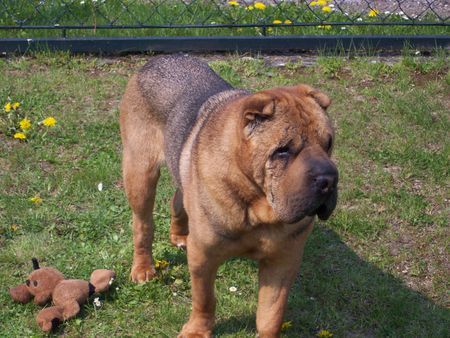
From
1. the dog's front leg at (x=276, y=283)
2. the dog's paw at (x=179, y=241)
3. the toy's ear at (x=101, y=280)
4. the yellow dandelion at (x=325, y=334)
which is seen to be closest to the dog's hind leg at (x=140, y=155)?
the toy's ear at (x=101, y=280)

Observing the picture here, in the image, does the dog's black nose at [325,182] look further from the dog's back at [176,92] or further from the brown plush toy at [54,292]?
the brown plush toy at [54,292]

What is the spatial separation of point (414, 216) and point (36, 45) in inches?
152

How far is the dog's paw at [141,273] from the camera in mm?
4949

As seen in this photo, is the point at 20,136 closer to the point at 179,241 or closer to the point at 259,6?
the point at 179,241

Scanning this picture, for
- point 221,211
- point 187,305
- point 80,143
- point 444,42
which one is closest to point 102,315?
point 187,305

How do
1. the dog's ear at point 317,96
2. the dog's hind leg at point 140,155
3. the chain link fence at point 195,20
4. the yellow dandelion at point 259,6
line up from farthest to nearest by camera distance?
the yellow dandelion at point 259,6
the chain link fence at point 195,20
the dog's hind leg at point 140,155
the dog's ear at point 317,96

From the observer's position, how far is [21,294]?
4.59m

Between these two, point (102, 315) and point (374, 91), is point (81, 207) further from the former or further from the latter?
point (374, 91)

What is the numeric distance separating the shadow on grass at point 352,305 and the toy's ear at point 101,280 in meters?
0.68

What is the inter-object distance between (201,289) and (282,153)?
1051 mm

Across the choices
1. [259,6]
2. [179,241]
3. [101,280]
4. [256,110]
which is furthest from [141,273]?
[259,6]

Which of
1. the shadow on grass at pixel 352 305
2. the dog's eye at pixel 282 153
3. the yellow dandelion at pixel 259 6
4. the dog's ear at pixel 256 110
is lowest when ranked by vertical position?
the shadow on grass at pixel 352 305

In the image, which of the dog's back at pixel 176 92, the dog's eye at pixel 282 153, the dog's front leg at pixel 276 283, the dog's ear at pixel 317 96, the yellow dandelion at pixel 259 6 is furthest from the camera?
the yellow dandelion at pixel 259 6

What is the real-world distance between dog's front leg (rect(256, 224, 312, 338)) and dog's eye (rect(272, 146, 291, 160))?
60 centimetres
